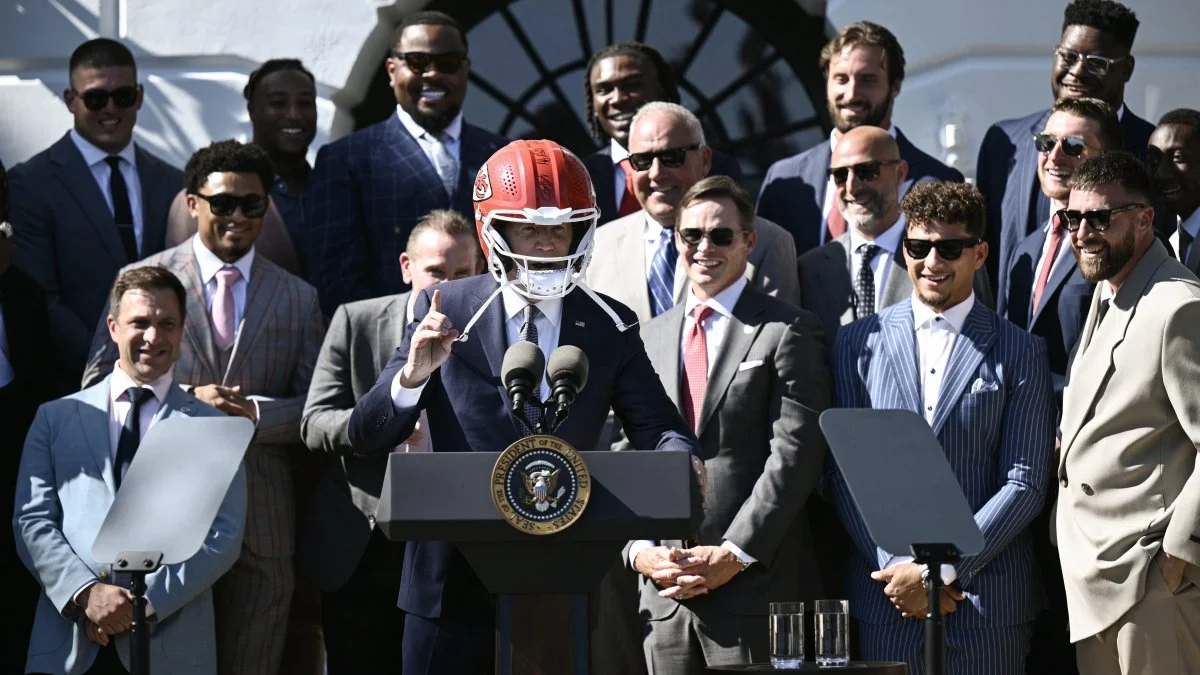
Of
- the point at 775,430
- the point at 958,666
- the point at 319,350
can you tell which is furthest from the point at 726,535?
the point at 319,350

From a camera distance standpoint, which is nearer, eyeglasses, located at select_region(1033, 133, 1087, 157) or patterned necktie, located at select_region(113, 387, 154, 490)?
patterned necktie, located at select_region(113, 387, 154, 490)

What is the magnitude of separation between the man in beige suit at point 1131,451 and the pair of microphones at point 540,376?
2.34 meters

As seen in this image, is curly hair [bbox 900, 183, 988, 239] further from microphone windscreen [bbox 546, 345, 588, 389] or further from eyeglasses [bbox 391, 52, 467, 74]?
microphone windscreen [bbox 546, 345, 588, 389]

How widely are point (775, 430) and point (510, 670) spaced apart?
2.17 meters

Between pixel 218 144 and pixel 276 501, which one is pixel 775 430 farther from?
pixel 218 144

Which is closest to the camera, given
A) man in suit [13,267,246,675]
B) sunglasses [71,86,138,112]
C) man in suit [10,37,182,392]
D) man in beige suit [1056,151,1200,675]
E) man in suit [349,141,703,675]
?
man in suit [349,141,703,675]

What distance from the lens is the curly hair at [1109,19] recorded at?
711 centimetres

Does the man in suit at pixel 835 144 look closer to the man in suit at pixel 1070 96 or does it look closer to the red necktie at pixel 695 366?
the man in suit at pixel 1070 96

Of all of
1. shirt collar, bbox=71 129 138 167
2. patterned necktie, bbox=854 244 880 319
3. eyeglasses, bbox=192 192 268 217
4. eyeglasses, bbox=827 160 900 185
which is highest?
shirt collar, bbox=71 129 138 167

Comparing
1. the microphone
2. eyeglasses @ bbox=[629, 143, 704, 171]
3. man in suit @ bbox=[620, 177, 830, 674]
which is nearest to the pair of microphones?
the microphone

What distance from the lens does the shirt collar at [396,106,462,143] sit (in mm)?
7184

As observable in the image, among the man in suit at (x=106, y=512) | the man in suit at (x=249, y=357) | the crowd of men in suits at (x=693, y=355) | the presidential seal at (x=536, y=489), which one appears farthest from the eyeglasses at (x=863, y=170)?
the presidential seal at (x=536, y=489)

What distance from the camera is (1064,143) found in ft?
21.8

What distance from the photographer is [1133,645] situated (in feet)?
18.7
